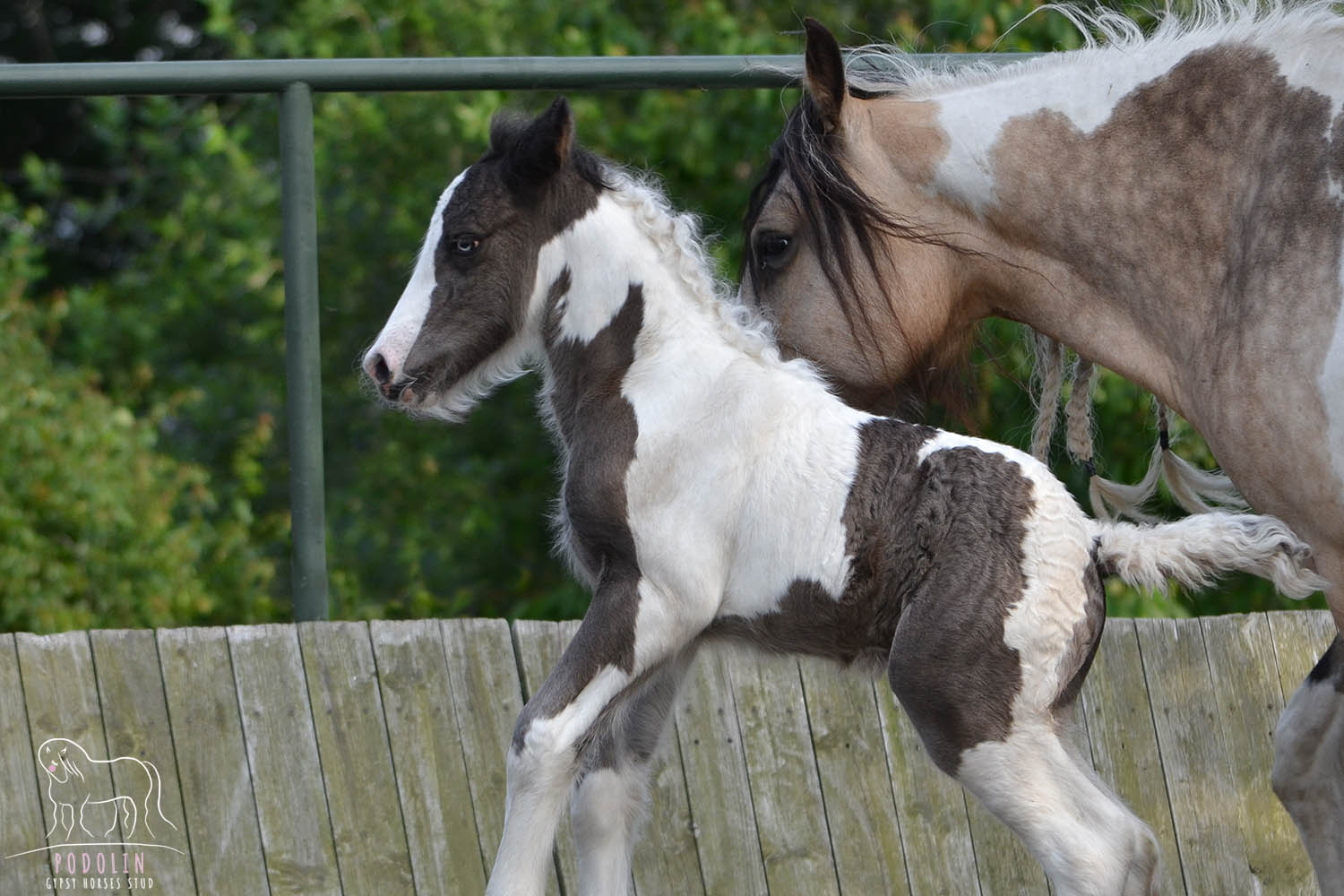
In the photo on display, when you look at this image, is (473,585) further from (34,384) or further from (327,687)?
(327,687)

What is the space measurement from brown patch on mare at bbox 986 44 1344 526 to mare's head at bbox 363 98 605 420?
79 cm

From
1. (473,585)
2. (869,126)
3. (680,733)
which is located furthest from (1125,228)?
(473,585)

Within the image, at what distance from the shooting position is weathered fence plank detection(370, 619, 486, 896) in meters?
3.17

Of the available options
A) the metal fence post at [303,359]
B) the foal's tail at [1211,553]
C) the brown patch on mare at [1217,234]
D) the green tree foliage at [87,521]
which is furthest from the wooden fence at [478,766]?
the green tree foliage at [87,521]

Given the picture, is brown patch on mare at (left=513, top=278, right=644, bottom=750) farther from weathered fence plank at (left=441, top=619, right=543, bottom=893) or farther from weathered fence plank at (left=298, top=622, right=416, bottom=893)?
weathered fence plank at (left=298, top=622, right=416, bottom=893)

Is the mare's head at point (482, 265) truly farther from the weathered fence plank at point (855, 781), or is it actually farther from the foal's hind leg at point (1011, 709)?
the weathered fence plank at point (855, 781)

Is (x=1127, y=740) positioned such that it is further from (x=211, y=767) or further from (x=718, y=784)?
(x=211, y=767)

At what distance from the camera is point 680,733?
327 cm

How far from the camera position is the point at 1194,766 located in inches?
133

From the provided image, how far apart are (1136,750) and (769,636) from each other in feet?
4.02

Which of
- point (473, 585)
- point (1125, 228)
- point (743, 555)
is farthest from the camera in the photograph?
point (473, 585)

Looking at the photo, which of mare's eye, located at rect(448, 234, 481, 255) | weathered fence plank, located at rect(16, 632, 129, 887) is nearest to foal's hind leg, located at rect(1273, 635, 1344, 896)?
mare's eye, located at rect(448, 234, 481, 255)

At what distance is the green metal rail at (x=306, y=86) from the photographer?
3.25 meters

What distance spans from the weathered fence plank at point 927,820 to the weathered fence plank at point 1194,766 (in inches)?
18.3
